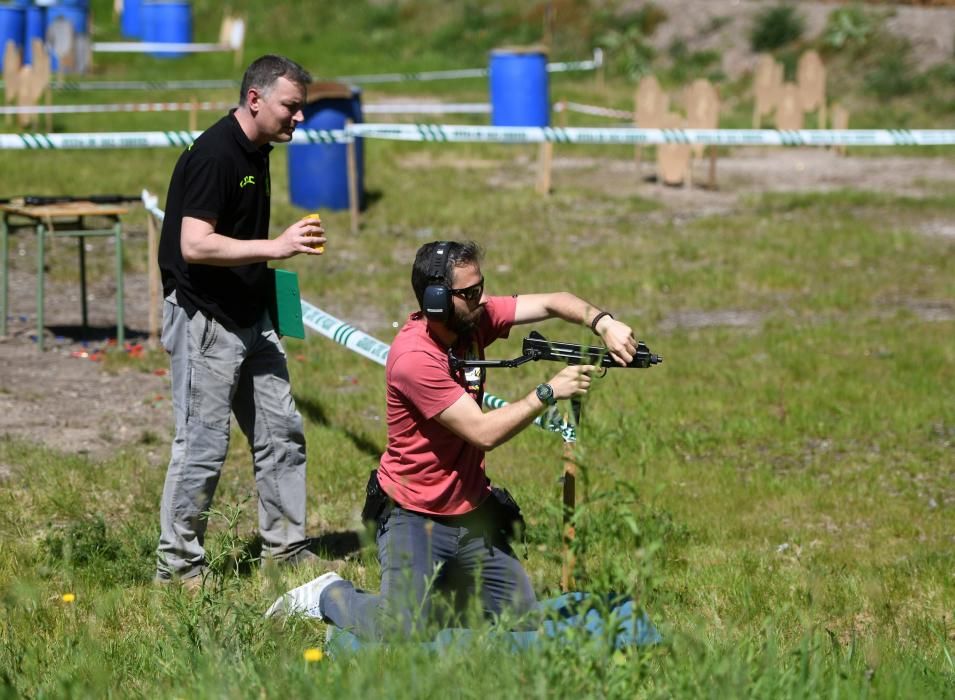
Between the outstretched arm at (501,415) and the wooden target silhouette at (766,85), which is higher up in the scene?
the wooden target silhouette at (766,85)

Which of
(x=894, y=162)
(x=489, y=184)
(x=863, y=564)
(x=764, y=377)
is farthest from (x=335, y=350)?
(x=894, y=162)

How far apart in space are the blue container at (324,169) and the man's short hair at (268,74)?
942 centimetres

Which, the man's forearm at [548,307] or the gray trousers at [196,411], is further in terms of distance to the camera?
the gray trousers at [196,411]

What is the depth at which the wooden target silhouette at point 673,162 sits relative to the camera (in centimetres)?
1705

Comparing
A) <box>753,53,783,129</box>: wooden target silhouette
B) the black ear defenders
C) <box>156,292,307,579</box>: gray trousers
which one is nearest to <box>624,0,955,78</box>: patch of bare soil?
<box>753,53,783,129</box>: wooden target silhouette

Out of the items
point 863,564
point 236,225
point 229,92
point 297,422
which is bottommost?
point 863,564

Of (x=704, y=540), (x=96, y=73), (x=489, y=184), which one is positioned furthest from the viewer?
(x=96, y=73)

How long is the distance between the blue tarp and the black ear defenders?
3.37 ft

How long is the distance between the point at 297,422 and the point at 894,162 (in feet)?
49.6

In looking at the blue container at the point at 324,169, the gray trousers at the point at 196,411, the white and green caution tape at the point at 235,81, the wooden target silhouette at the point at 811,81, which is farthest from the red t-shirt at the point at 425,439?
the white and green caution tape at the point at 235,81

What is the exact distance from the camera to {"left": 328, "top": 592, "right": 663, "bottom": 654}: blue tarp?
3471mm

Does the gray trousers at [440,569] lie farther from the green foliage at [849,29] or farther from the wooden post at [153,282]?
the green foliage at [849,29]

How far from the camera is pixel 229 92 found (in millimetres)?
26828

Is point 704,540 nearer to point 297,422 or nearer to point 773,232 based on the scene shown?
point 297,422
